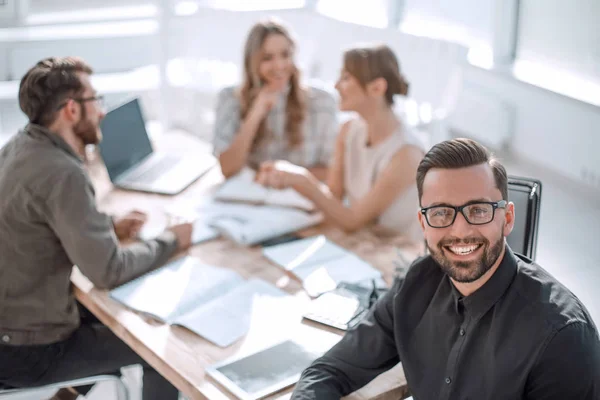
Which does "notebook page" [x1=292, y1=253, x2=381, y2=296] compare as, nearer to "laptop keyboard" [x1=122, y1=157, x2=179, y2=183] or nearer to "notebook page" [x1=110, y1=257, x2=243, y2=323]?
"notebook page" [x1=110, y1=257, x2=243, y2=323]

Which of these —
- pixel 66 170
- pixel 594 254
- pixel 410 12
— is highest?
pixel 410 12

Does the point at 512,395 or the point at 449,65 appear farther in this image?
the point at 449,65

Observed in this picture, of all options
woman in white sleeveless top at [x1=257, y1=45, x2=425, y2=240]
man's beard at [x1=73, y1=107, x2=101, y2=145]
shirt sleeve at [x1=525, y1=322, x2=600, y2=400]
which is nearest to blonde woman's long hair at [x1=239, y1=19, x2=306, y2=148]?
woman in white sleeveless top at [x1=257, y1=45, x2=425, y2=240]

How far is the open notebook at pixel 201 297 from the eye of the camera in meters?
2.14

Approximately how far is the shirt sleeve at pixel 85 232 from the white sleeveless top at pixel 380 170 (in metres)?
0.95

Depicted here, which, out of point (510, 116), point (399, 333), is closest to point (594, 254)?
point (510, 116)

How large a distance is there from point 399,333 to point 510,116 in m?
3.13

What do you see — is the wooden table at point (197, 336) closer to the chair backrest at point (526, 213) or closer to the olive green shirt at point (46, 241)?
the olive green shirt at point (46, 241)

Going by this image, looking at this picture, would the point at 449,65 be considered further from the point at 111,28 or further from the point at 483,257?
the point at 483,257

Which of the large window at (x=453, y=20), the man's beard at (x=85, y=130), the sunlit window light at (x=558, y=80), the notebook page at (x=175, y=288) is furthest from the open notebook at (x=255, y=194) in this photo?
the large window at (x=453, y=20)

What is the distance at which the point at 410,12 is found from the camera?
554cm

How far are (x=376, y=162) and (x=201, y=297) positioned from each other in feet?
3.02

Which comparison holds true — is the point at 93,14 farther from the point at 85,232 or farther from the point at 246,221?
the point at 85,232

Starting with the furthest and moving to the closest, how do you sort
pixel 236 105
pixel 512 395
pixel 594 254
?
pixel 594 254 → pixel 236 105 → pixel 512 395
